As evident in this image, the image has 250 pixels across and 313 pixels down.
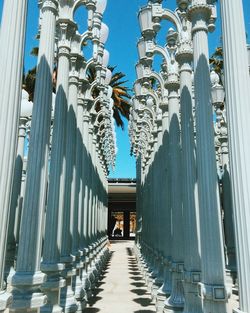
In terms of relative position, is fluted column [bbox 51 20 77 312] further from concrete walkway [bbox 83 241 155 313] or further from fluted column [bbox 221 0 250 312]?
fluted column [bbox 221 0 250 312]

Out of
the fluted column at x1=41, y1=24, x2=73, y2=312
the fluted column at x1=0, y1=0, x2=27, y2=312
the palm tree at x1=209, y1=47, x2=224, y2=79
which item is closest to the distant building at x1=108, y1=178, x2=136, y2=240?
the palm tree at x1=209, y1=47, x2=224, y2=79

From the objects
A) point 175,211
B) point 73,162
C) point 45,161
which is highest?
point 73,162

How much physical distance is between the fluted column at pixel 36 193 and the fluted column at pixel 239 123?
3.38 m

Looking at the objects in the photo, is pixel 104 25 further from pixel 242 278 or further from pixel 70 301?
pixel 242 278

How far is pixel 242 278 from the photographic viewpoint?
14.3ft

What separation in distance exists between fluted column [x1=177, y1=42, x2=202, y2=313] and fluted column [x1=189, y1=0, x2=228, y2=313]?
40.2 inches

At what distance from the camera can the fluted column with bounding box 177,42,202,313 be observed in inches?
289

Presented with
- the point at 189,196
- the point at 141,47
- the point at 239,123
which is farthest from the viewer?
the point at 141,47

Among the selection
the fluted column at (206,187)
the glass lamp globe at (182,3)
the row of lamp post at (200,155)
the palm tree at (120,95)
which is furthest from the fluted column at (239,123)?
the palm tree at (120,95)

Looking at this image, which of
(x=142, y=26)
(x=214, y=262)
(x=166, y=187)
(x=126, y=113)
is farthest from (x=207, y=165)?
(x=126, y=113)

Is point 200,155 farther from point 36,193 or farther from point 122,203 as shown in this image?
point 122,203

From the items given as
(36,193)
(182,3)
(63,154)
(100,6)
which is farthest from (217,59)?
(36,193)

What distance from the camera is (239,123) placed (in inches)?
187

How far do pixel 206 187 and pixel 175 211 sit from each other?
3.38m
